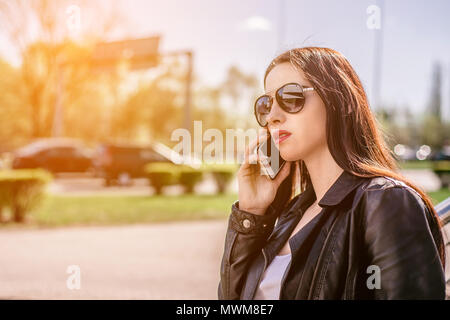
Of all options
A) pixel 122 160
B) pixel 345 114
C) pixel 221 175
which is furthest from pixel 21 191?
pixel 122 160

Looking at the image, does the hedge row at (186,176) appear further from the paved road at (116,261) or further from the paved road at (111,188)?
the paved road at (116,261)

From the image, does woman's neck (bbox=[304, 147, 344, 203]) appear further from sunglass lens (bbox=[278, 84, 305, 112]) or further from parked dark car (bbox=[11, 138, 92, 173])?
parked dark car (bbox=[11, 138, 92, 173])

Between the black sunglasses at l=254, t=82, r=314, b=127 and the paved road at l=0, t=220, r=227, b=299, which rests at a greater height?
the black sunglasses at l=254, t=82, r=314, b=127

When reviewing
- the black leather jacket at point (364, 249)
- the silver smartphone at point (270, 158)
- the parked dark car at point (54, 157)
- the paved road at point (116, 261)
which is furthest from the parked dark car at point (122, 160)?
the black leather jacket at point (364, 249)

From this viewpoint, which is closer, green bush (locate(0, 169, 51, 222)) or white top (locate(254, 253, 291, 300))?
white top (locate(254, 253, 291, 300))

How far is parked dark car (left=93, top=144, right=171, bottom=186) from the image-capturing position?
61.5 ft

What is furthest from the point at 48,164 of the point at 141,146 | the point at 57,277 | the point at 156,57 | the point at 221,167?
the point at 57,277

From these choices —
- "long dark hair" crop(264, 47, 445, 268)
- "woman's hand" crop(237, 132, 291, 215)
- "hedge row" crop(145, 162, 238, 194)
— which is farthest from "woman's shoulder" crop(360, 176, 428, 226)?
"hedge row" crop(145, 162, 238, 194)

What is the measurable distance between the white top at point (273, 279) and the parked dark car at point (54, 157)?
20311 mm

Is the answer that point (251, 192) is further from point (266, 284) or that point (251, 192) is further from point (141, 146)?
point (141, 146)

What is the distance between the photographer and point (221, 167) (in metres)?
15.6

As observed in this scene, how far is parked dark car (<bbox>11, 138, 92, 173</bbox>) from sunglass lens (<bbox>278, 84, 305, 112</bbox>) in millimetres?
20384

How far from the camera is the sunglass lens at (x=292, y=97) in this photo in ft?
5.28

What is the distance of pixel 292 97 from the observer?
1617mm
